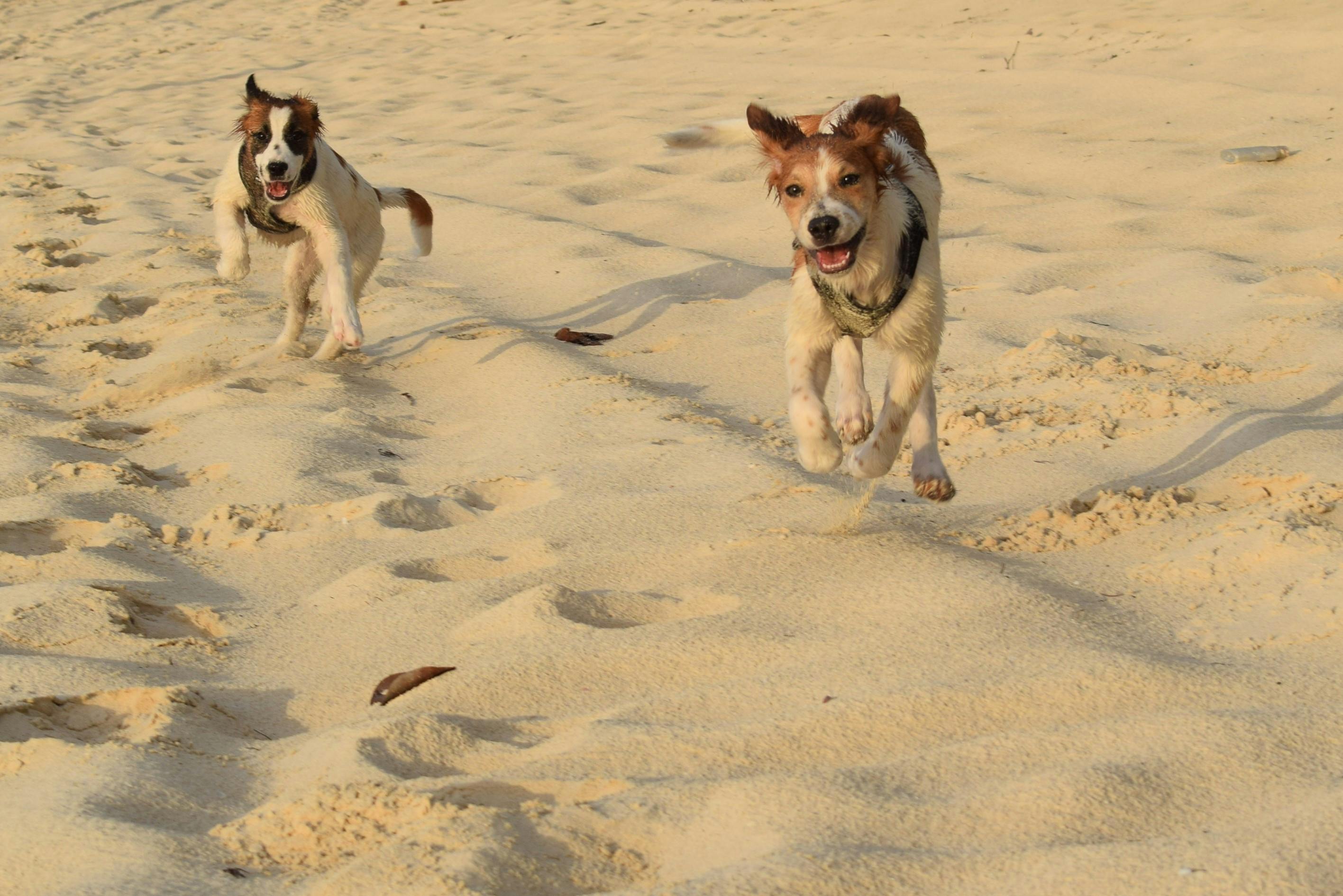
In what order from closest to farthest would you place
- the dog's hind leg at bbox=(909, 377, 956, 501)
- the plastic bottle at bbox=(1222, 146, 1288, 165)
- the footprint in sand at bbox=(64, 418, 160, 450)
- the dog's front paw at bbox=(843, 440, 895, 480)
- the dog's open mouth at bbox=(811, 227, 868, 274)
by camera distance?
1. the dog's open mouth at bbox=(811, 227, 868, 274)
2. the dog's front paw at bbox=(843, 440, 895, 480)
3. the dog's hind leg at bbox=(909, 377, 956, 501)
4. the footprint in sand at bbox=(64, 418, 160, 450)
5. the plastic bottle at bbox=(1222, 146, 1288, 165)

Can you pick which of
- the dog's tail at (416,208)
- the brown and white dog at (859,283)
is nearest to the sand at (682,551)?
the brown and white dog at (859,283)

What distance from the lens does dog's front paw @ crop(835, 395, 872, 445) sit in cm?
441

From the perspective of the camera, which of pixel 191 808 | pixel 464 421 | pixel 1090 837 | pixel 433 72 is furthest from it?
pixel 433 72

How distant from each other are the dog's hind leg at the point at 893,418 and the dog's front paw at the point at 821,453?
57 mm

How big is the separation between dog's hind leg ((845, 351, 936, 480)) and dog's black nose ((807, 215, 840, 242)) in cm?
50

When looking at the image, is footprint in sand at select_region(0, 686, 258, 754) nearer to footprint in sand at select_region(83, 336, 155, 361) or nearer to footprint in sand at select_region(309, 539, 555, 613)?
footprint in sand at select_region(309, 539, 555, 613)

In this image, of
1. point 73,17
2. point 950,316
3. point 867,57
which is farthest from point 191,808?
point 73,17

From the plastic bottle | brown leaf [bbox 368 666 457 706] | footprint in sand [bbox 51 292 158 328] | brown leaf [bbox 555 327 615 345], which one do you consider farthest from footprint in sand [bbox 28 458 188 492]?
the plastic bottle

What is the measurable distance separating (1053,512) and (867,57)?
9308 millimetres

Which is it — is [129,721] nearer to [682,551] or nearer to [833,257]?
[682,551]

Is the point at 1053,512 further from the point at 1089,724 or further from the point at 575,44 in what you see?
the point at 575,44

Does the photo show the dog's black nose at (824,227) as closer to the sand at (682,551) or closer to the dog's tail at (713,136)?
the sand at (682,551)

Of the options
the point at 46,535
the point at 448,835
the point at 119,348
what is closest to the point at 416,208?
the point at 119,348

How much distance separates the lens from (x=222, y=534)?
447 centimetres
